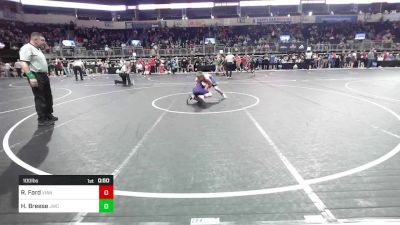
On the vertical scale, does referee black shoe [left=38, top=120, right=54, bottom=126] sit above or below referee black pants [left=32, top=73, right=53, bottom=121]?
below

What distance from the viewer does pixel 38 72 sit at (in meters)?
7.93

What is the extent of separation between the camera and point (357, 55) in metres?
30.4

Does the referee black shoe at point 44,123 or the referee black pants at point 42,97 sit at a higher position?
the referee black pants at point 42,97

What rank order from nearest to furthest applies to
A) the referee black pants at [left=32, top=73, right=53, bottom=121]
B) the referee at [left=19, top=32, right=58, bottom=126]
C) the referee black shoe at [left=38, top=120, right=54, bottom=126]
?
the referee at [left=19, top=32, right=58, bottom=126] → the referee black pants at [left=32, top=73, right=53, bottom=121] → the referee black shoe at [left=38, top=120, right=54, bottom=126]

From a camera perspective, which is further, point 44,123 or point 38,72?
point 44,123

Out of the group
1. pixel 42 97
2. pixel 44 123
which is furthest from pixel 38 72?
pixel 44 123

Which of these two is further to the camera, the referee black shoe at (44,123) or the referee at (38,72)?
the referee black shoe at (44,123)

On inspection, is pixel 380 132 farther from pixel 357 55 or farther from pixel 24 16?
pixel 24 16

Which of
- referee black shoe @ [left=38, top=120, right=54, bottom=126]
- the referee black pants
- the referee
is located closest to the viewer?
the referee

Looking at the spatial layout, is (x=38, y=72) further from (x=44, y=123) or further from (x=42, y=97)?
(x=44, y=123)

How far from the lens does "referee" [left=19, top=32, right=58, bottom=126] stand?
7.55 m

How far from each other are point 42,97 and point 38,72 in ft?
2.09

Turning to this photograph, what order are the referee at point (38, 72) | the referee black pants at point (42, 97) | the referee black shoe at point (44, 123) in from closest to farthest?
1. the referee at point (38, 72)
2. the referee black pants at point (42, 97)
3. the referee black shoe at point (44, 123)

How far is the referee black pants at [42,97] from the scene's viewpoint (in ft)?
26.1
